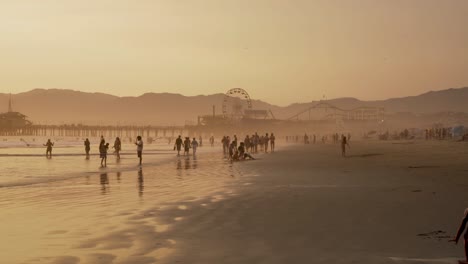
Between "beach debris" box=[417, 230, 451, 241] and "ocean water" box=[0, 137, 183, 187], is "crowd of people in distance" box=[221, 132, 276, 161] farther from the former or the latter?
"beach debris" box=[417, 230, 451, 241]

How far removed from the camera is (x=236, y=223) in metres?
9.77

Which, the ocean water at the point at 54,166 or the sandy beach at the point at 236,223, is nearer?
the sandy beach at the point at 236,223

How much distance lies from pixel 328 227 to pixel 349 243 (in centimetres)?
135

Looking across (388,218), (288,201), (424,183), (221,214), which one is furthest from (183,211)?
(424,183)

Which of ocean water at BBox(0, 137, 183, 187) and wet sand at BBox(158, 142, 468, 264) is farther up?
wet sand at BBox(158, 142, 468, 264)

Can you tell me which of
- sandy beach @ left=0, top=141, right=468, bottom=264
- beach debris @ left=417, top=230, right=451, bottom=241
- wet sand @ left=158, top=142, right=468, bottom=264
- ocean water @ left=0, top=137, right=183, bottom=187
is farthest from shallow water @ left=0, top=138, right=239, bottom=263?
beach debris @ left=417, top=230, right=451, bottom=241

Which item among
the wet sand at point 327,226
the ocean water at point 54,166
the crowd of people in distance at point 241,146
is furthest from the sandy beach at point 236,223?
the crowd of people in distance at point 241,146

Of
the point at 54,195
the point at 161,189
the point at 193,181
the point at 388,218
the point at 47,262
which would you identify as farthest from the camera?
the point at 193,181

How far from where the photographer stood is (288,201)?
42.4 feet

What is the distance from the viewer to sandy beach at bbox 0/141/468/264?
7238mm

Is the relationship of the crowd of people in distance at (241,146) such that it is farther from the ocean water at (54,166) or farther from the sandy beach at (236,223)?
the sandy beach at (236,223)

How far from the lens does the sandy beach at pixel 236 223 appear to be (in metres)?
7.24

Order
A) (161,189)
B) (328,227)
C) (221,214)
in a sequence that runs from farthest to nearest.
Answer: (161,189), (221,214), (328,227)

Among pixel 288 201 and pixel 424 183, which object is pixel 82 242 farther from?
pixel 424 183
